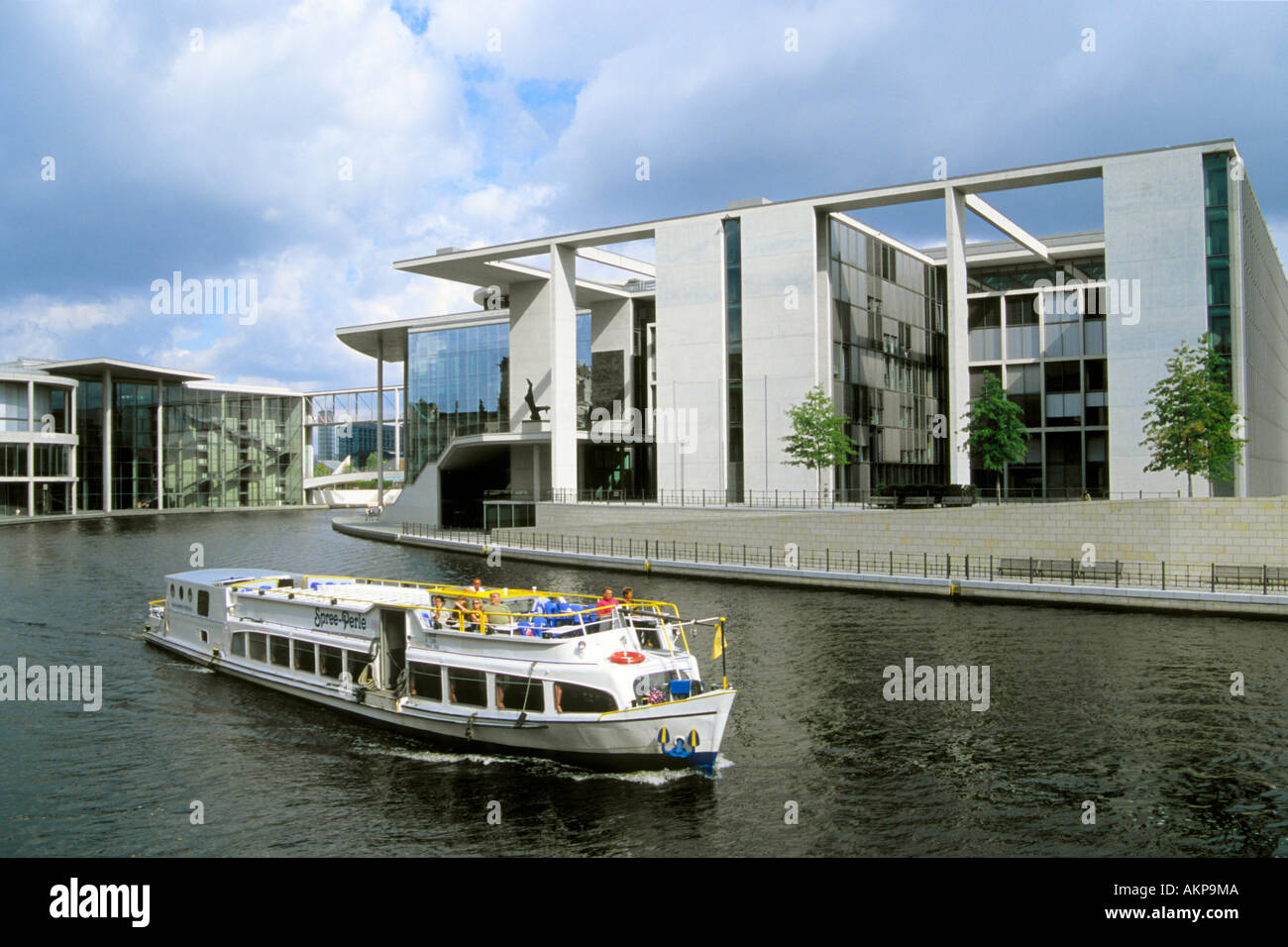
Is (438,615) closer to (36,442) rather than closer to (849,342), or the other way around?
(849,342)

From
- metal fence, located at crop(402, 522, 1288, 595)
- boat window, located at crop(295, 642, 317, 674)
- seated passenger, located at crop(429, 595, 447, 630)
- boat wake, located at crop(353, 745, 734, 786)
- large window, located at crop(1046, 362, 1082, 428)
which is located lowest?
boat wake, located at crop(353, 745, 734, 786)

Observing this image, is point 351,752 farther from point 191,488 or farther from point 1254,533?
point 191,488

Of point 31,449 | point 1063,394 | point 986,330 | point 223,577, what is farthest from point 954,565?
point 31,449

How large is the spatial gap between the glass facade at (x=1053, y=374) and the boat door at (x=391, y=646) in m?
54.7

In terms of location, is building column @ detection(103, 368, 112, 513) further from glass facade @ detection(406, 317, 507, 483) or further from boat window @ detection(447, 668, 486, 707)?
boat window @ detection(447, 668, 486, 707)

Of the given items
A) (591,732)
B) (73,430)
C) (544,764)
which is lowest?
(544,764)

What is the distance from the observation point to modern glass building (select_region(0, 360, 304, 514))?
106 metres

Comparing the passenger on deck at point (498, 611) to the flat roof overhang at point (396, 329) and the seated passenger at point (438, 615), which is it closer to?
the seated passenger at point (438, 615)

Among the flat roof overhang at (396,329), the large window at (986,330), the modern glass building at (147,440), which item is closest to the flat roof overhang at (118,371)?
the modern glass building at (147,440)

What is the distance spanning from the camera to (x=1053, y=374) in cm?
7225

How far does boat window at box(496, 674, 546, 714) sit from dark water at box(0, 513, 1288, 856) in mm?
1198

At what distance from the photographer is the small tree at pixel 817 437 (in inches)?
2240

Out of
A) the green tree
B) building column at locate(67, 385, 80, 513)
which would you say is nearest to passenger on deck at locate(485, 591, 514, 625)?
the green tree

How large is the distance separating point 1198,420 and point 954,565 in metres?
14.5
